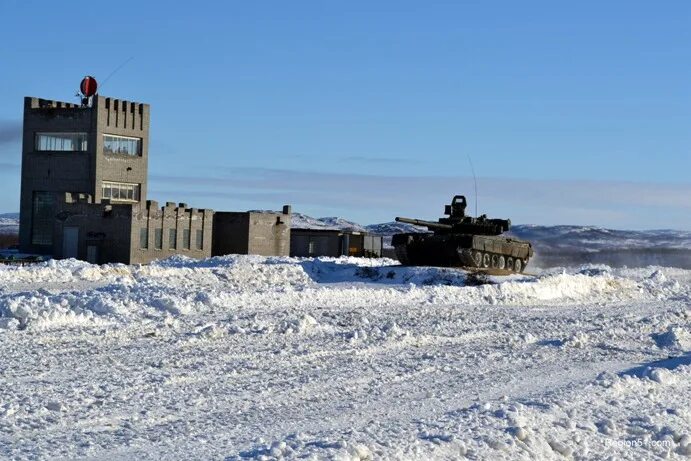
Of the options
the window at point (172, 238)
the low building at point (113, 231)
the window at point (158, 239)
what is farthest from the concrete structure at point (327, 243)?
the window at point (158, 239)

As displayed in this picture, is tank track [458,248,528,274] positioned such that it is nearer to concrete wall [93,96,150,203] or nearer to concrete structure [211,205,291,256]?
concrete structure [211,205,291,256]

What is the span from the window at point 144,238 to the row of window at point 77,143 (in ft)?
20.9

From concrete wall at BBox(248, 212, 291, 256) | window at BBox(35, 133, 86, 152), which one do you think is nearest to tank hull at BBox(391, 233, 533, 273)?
concrete wall at BBox(248, 212, 291, 256)

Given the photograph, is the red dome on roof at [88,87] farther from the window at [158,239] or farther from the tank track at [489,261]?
the tank track at [489,261]

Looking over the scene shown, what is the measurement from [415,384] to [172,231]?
144ft

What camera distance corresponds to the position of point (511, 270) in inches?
1784

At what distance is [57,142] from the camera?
60188 mm

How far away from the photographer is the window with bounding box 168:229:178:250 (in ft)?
186

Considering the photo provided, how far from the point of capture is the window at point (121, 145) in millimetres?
59219

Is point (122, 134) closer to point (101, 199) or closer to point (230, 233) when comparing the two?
point (101, 199)

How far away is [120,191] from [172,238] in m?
5.35

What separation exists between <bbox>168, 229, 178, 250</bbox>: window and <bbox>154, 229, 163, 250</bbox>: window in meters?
0.60

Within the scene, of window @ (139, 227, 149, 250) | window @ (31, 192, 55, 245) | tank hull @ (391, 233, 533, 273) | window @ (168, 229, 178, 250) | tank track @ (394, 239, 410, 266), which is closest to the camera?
tank hull @ (391, 233, 533, 273)

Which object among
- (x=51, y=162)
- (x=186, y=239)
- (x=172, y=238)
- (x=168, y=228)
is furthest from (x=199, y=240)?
(x=51, y=162)
